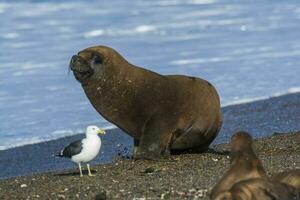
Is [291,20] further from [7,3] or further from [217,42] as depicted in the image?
[7,3]

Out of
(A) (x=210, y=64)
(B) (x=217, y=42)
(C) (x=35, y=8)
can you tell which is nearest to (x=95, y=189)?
(A) (x=210, y=64)

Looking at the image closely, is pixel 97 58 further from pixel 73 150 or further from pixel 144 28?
pixel 144 28

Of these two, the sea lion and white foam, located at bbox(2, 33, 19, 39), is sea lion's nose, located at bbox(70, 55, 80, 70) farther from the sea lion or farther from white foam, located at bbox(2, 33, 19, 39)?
white foam, located at bbox(2, 33, 19, 39)

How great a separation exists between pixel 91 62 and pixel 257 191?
3.94m

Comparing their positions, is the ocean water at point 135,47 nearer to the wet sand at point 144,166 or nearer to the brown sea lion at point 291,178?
the wet sand at point 144,166

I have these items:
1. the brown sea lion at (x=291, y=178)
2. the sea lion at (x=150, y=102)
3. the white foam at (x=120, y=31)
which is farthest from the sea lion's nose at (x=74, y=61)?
the white foam at (x=120, y=31)

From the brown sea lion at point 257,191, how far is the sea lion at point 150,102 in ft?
10.2

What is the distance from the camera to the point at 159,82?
9.55m

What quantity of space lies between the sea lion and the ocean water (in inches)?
69.8

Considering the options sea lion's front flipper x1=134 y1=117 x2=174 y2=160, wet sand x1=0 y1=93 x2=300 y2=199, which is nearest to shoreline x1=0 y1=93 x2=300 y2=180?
wet sand x1=0 y1=93 x2=300 y2=199

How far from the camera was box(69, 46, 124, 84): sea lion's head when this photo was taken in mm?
9445

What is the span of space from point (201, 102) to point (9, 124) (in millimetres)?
3259

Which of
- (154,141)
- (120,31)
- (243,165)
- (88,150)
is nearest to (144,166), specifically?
(154,141)

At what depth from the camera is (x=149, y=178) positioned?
784 centimetres
